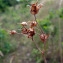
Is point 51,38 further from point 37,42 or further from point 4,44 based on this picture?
point 4,44

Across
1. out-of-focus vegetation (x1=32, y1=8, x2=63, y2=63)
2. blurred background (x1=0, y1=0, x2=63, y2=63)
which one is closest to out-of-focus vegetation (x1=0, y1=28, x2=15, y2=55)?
blurred background (x1=0, y1=0, x2=63, y2=63)

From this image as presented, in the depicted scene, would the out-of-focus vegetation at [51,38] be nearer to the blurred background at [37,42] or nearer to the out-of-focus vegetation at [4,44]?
the blurred background at [37,42]

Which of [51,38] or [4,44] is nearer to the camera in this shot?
[4,44]

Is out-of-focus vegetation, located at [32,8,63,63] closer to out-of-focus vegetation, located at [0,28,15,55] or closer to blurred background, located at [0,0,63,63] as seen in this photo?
blurred background, located at [0,0,63,63]

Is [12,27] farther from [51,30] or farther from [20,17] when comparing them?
[51,30]

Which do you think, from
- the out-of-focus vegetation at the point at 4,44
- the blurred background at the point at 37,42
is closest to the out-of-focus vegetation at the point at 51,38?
the blurred background at the point at 37,42

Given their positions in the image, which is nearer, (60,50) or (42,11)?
(60,50)

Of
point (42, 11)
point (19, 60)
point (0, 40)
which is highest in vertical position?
point (42, 11)

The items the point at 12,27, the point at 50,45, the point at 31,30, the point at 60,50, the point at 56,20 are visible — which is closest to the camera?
the point at 31,30

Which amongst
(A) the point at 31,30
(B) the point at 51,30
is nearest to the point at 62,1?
(B) the point at 51,30

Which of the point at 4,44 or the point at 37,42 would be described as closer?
the point at 4,44

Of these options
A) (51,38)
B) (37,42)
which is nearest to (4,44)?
(37,42)
